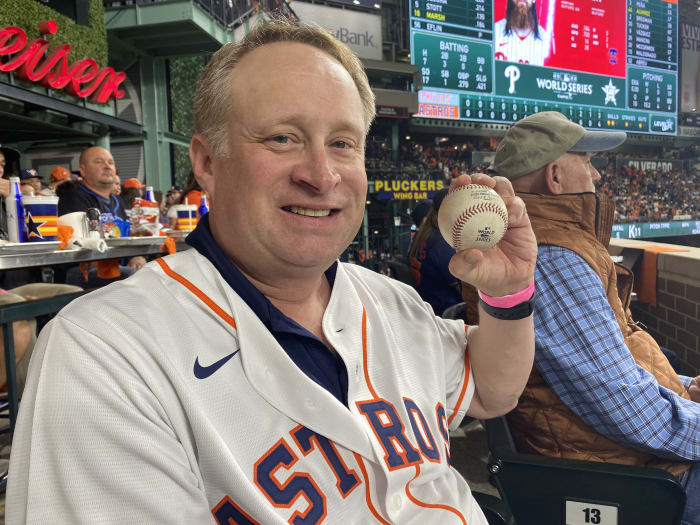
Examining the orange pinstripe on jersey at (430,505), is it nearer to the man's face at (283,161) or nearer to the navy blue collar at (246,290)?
the navy blue collar at (246,290)

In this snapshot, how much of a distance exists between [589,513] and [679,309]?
222cm

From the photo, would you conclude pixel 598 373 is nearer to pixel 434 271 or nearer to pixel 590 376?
Answer: pixel 590 376

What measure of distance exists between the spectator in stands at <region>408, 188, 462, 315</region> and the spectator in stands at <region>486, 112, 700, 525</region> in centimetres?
132

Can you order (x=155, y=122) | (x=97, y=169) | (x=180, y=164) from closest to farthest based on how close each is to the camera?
(x=97, y=169)
(x=155, y=122)
(x=180, y=164)

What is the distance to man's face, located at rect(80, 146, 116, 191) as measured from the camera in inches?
149

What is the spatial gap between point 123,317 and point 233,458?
29cm

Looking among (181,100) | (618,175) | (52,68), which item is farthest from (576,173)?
(618,175)

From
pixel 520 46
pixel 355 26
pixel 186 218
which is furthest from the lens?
pixel 355 26

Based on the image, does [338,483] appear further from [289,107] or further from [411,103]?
[411,103]

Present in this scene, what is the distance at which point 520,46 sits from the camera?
16.5 metres

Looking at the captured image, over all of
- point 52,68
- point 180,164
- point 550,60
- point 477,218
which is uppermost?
point 550,60

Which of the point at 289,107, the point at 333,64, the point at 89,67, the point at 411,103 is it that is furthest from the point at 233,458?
the point at 411,103

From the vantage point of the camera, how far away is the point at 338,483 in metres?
0.83

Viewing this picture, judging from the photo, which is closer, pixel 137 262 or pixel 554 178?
pixel 554 178
